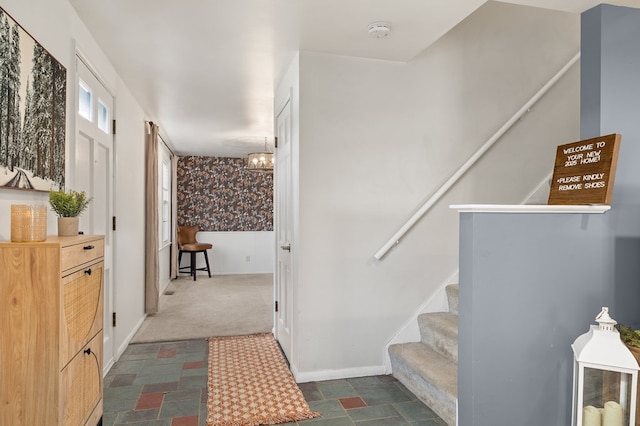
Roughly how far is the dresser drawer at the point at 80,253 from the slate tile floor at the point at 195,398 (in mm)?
1071

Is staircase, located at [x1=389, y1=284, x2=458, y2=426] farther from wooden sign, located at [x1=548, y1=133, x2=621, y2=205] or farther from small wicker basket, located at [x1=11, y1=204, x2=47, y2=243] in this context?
small wicker basket, located at [x1=11, y1=204, x2=47, y2=243]

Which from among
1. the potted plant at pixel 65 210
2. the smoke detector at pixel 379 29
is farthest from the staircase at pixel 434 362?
the potted plant at pixel 65 210

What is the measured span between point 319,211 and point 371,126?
708 millimetres

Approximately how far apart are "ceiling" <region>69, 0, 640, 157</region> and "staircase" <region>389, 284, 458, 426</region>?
1.78 metres

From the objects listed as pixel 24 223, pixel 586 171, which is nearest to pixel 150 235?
pixel 24 223

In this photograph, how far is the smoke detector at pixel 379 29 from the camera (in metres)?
2.36

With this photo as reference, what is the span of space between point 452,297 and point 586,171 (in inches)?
54.0

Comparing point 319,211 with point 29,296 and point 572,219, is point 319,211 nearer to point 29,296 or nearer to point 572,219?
point 572,219

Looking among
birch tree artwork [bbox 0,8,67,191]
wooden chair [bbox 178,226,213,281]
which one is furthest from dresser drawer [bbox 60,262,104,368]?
wooden chair [bbox 178,226,213,281]

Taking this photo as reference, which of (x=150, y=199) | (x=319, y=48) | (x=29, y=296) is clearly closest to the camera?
(x=29, y=296)

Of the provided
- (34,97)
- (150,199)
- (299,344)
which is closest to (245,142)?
(150,199)

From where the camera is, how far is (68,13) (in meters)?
2.16

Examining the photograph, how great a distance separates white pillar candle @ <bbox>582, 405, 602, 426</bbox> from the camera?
1.54 m

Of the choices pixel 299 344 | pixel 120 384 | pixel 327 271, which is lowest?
pixel 120 384
